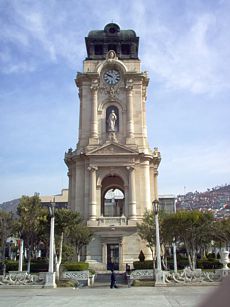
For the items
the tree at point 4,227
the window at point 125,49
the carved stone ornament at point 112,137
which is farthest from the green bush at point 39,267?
the window at point 125,49

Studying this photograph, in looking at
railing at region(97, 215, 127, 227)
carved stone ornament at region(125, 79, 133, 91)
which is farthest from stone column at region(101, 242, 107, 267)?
carved stone ornament at region(125, 79, 133, 91)

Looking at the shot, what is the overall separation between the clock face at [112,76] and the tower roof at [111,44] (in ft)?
10.5

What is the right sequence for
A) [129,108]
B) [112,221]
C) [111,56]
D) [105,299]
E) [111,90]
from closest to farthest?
[105,299] < [112,221] < [129,108] < [111,90] < [111,56]

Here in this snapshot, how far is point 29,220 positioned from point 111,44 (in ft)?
111

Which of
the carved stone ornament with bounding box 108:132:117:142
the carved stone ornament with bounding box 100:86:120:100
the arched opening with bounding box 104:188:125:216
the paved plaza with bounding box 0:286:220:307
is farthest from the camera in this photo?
the arched opening with bounding box 104:188:125:216

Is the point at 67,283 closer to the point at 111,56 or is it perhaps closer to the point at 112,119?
the point at 112,119

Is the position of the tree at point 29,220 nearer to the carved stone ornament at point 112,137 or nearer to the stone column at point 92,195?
the stone column at point 92,195

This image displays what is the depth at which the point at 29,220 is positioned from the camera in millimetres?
38344

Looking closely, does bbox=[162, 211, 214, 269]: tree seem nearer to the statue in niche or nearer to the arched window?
the statue in niche

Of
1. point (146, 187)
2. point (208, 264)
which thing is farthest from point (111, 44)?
point (208, 264)

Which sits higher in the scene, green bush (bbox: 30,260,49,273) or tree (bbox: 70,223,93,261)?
tree (bbox: 70,223,93,261)

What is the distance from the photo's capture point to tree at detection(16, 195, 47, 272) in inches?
1506

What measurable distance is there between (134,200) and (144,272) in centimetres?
1815

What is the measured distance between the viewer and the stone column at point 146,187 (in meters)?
52.8
